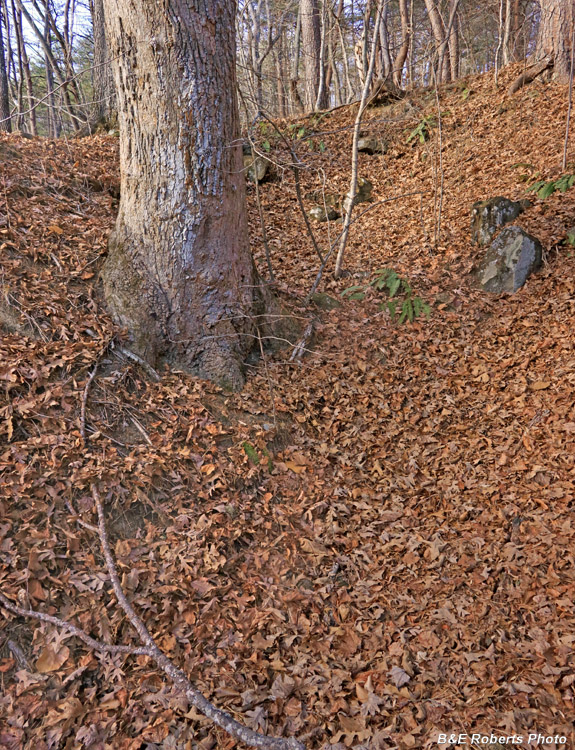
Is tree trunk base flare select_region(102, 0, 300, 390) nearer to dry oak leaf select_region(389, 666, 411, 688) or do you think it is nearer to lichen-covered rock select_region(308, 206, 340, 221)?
dry oak leaf select_region(389, 666, 411, 688)

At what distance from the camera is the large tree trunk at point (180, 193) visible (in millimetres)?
3854

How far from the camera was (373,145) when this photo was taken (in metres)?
9.38

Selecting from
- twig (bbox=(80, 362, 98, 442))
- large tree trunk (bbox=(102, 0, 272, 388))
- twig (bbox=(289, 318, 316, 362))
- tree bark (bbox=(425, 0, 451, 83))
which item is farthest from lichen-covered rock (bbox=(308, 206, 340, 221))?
twig (bbox=(80, 362, 98, 442))

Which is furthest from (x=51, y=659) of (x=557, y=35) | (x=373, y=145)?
(x=557, y=35)

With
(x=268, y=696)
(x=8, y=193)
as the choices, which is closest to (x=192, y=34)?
(x=8, y=193)

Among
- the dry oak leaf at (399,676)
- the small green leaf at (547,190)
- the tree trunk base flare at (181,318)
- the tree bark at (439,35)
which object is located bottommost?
the dry oak leaf at (399,676)

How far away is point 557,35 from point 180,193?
843cm

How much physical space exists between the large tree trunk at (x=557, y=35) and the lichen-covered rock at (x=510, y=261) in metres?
4.86

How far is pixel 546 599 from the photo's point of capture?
3.06 metres

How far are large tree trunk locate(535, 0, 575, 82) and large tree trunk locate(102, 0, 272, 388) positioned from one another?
7303mm

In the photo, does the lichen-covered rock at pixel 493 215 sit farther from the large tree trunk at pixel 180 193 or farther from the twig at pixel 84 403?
the twig at pixel 84 403

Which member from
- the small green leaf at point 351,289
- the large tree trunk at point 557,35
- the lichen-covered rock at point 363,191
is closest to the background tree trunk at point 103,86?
the lichen-covered rock at point 363,191

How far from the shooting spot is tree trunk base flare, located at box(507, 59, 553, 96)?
854 centimetres

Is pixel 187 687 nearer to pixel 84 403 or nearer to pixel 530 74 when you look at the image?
pixel 84 403
